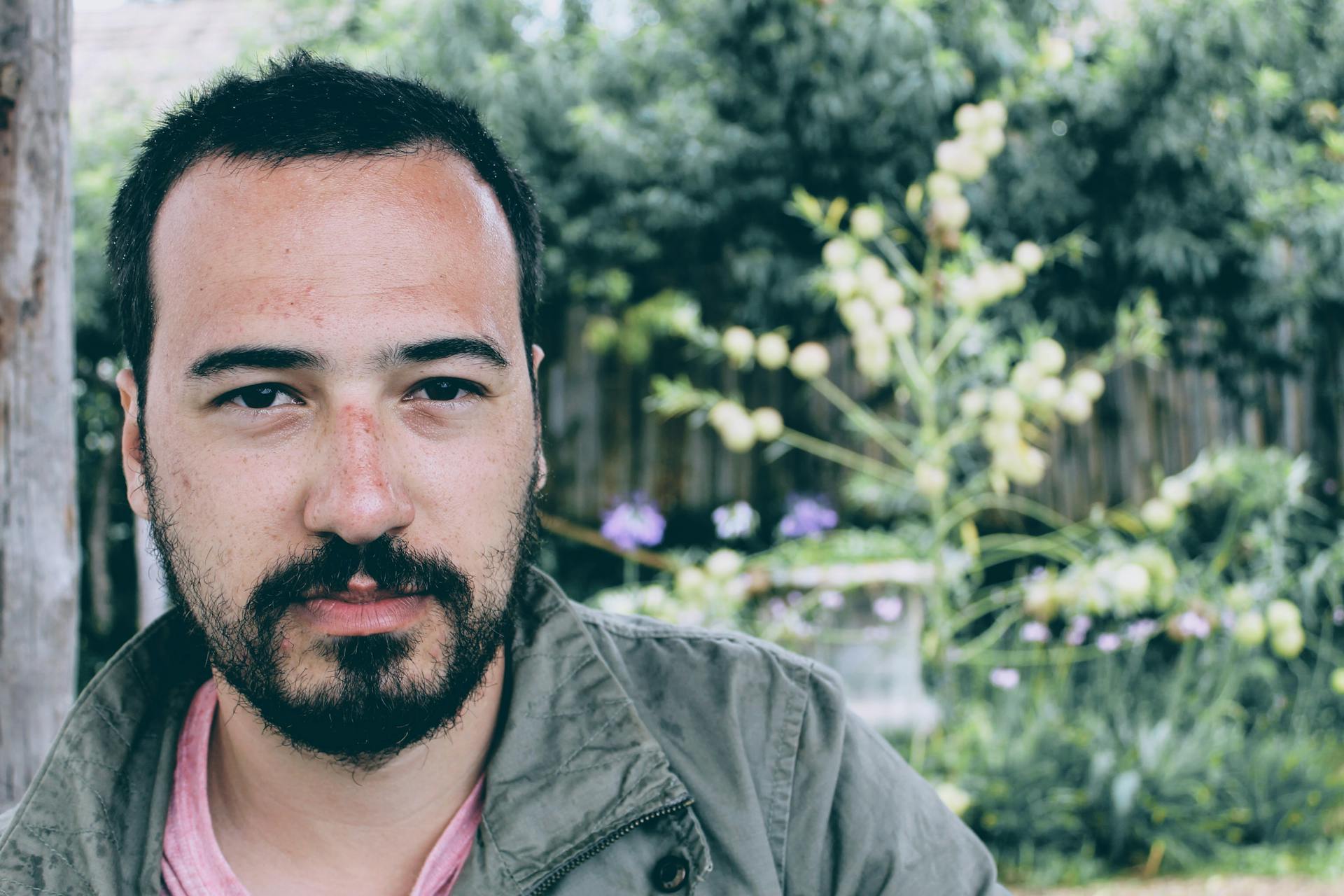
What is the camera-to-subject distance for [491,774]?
147 cm

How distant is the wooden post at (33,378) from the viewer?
1948 mm

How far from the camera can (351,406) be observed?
136 centimetres

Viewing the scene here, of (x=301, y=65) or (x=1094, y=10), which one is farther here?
(x=1094, y=10)

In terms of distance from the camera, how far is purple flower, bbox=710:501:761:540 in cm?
473

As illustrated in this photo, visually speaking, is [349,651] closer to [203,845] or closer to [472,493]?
[472,493]

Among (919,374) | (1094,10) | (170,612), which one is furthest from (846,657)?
(170,612)

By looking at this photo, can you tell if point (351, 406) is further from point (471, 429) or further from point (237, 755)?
point (237, 755)

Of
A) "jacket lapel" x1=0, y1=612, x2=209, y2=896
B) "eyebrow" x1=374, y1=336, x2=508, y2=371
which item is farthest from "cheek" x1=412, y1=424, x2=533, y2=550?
"jacket lapel" x1=0, y1=612, x2=209, y2=896

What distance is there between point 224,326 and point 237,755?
0.62 m

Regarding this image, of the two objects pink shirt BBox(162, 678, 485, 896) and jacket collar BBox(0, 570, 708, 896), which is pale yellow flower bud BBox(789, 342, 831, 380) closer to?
jacket collar BBox(0, 570, 708, 896)

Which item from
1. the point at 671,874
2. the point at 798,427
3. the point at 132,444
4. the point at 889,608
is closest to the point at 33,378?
the point at 132,444

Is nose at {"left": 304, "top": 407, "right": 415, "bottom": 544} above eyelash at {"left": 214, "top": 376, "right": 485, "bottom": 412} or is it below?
below

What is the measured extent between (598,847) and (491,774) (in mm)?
178

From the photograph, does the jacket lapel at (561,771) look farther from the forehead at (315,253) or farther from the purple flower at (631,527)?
the purple flower at (631,527)
